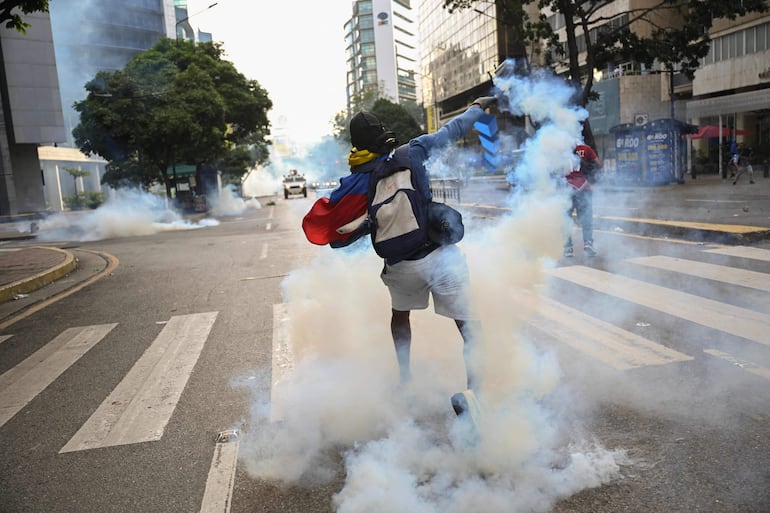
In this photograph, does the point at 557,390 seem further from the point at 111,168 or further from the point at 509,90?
the point at 111,168

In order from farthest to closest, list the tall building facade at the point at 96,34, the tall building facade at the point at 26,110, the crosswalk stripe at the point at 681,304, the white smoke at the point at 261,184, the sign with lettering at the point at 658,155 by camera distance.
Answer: the white smoke at the point at 261,184
the tall building facade at the point at 96,34
the tall building facade at the point at 26,110
the sign with lettering at the point at 658,155
the crosswalk stripe at the point at 681,304

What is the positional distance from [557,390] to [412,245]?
4.56ft

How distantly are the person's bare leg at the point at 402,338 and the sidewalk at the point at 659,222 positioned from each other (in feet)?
4.00

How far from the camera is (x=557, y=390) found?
149 inches

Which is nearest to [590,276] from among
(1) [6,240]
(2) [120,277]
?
(2) [120,277]

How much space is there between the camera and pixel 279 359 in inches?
194

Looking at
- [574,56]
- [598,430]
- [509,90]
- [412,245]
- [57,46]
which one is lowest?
[598,430]

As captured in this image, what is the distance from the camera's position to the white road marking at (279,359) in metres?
3.91

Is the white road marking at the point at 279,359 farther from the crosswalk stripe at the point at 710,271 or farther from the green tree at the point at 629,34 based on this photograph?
the green tree at the point at 629,34

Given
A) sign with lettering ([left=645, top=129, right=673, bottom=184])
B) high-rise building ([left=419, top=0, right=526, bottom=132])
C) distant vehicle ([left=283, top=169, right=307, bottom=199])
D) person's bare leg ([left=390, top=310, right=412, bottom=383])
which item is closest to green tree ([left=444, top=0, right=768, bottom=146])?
sign with lettering ([left=645, top=129, right=673, bottom=184])

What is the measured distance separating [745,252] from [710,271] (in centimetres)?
139

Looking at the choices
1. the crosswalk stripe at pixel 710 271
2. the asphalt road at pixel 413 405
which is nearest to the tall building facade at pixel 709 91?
the crosswalk stripe at pixel 710 271

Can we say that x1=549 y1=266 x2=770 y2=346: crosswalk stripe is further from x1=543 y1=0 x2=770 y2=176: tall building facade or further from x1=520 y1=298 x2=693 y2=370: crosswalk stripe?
x1=543 y1=0 x2=770 y2=176: tall building facade

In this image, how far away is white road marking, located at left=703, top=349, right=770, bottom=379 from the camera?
152 inches
